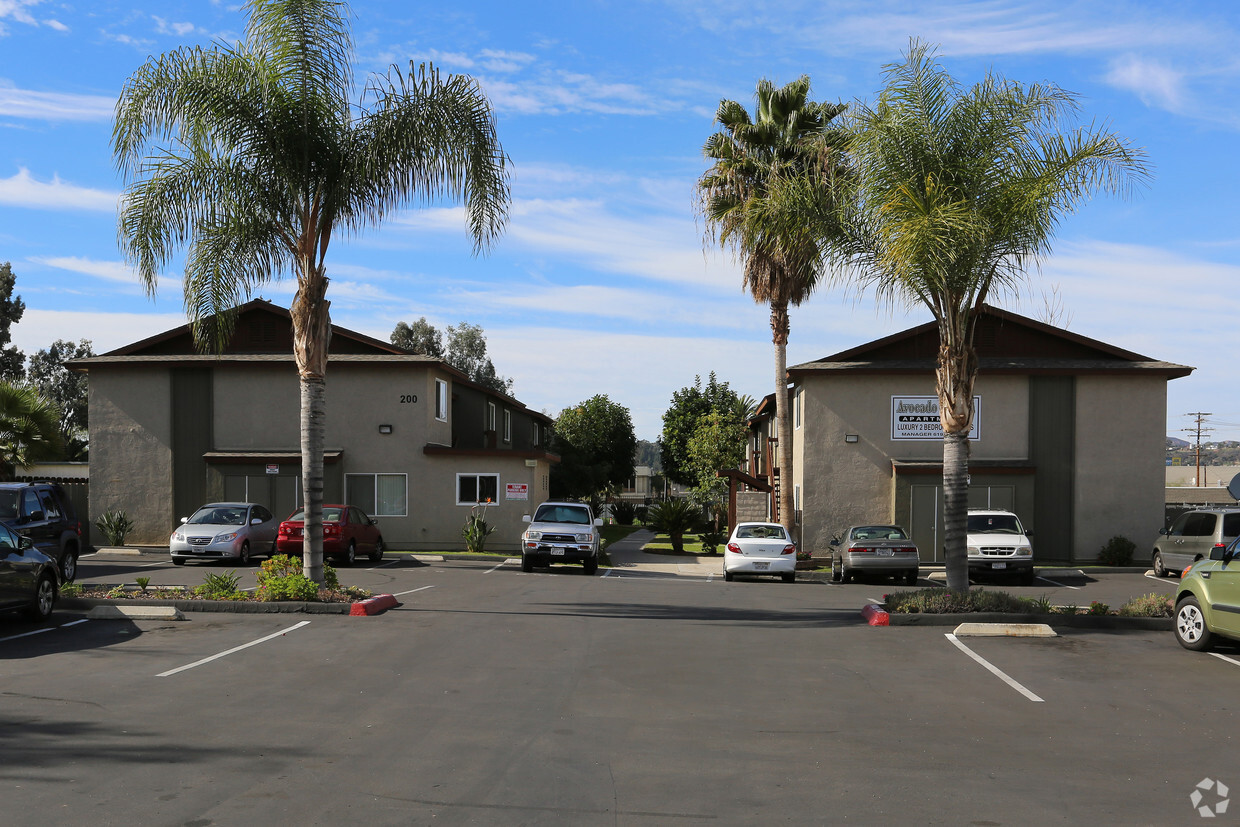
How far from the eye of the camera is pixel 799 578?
25500 mm

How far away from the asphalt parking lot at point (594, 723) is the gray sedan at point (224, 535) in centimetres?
1055

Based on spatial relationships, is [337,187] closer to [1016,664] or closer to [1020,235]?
[1020,235]

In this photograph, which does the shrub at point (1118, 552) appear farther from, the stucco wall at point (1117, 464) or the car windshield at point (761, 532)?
the car windshield at point (761, 532)

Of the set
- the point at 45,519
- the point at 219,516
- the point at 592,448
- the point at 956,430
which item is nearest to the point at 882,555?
the point at 956,430

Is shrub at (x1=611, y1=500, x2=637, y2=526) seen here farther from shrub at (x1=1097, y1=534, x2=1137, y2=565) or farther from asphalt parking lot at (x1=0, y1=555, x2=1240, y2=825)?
asphalt parking lot at (x1=0, y1=555, x2=1240, y2=825)

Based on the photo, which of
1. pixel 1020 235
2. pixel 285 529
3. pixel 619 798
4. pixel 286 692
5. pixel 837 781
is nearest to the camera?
pixel 619 798

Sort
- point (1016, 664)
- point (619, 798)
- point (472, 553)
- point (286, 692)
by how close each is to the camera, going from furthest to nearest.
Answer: point (472, 553) → point (1016, 664) → point (286, 692) → point (619, 798)

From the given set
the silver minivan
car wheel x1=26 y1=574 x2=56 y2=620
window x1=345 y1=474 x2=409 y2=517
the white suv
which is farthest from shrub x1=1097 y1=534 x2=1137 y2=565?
car wheel x1=26 y1=574 x2=56 y2=620

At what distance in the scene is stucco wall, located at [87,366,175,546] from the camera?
30.9 m

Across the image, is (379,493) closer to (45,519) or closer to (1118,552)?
(45,519)

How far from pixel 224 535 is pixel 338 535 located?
2675 millimetres

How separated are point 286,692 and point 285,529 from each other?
53.7ft

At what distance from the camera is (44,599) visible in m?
13.5

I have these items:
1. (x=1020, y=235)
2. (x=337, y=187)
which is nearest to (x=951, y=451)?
(x=1020, y=235)
